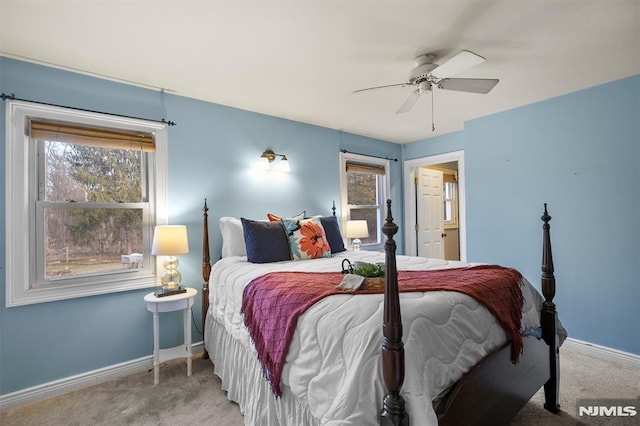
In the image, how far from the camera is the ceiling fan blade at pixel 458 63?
71.2 inches

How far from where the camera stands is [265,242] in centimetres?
261

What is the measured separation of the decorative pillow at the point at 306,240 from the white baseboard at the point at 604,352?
2.49 m

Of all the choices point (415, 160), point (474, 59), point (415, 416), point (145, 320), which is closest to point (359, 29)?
point (474, 59)

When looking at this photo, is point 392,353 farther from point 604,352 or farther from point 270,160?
point 604,352

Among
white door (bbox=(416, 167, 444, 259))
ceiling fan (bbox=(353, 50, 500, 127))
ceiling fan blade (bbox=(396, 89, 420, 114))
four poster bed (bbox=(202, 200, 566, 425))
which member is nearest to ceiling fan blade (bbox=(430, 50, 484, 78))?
ceiling fan (bbox=(353, 50, 500, 127))

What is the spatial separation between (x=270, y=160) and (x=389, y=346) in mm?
2678

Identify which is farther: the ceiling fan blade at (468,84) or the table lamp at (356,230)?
the table lamp at (356,230)

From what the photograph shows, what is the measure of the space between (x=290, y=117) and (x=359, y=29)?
5.75 feet

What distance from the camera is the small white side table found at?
2338mm

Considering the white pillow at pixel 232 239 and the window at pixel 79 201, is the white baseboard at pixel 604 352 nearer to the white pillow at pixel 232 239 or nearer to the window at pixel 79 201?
the white pillow at pixel 232 239

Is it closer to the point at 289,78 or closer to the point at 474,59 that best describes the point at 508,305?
the point at 474,59

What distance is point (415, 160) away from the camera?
4.80 m

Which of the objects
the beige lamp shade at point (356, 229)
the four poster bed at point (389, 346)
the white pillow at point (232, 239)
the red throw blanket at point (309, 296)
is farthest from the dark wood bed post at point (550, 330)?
the white pillow at point (232, 239)

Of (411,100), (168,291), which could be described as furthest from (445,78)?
(168,291)
